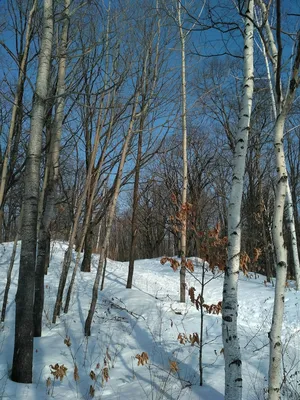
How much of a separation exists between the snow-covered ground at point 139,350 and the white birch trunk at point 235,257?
0.94m

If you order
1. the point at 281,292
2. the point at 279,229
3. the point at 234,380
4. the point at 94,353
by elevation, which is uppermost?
the point at 279,229

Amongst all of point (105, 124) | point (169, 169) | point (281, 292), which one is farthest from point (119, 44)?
point (169, 169)

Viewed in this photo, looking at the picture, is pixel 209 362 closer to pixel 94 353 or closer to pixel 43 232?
pixel 94 353

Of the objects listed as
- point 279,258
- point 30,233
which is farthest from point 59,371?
point 279,258

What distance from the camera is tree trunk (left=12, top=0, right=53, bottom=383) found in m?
3.90

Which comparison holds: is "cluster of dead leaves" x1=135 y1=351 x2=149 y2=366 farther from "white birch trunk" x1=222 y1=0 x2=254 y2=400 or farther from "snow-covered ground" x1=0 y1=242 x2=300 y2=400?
"white birch trunk" x1=222 y1=0 x2=254 y2=400

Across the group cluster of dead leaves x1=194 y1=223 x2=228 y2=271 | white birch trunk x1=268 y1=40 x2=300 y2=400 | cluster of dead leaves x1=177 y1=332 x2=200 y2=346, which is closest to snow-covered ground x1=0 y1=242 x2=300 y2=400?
cluster of dead leaves x1=177 y1=332 x2=200 y2=346

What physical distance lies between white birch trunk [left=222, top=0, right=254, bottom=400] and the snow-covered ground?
3.07 ft

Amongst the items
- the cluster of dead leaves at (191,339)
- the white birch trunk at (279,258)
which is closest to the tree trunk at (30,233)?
the cluster of dead leaves at (191,339)

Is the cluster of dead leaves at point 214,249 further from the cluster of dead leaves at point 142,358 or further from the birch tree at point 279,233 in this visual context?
the cluster of dead leaves at point 142,358

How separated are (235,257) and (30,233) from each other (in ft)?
8.45

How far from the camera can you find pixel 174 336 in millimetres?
6035

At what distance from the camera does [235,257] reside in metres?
3.32

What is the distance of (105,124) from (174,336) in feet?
15.2
